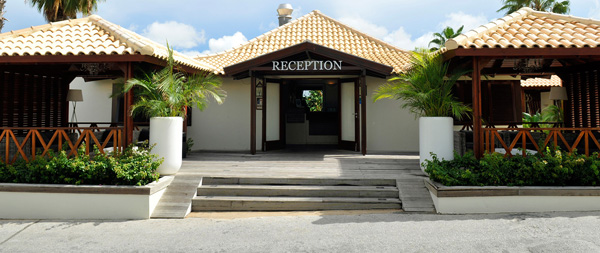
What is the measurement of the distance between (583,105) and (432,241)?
7.24m

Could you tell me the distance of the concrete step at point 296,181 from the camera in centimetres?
624

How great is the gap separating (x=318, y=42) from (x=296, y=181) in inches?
262

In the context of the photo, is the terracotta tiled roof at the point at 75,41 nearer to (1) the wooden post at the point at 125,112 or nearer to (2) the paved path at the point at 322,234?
(1) the wooden post at the point at 125,112

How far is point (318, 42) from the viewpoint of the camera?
1184 cm

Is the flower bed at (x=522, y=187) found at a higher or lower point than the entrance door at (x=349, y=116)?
lower

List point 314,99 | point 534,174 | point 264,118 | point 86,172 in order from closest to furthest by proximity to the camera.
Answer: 1. point 534,174
2. point 86,172
3. point 264,118
4. point 314,99

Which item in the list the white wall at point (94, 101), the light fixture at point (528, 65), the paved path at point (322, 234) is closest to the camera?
the paved path at point (322, 234)

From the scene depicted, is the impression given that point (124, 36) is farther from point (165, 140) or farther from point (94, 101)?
point (94, 101)

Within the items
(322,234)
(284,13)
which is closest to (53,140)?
(322,234)

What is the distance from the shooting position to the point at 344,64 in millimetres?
9492

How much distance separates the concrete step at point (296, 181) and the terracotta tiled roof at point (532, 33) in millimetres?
2530

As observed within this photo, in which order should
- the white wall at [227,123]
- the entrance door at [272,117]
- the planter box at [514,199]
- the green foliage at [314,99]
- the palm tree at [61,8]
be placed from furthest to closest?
the green foliage at [314,99] < the palm tree at [61,8] < the white wall at [227,123] < the entrance door at [272,117] < the planter box at [514,199]

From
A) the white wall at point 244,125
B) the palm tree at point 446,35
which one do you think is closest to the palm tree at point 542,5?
the palm tree at point 446,35

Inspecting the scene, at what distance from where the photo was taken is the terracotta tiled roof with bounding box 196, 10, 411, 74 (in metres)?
11.3
